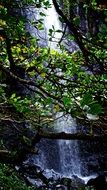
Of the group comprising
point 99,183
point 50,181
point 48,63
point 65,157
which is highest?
point 48,63

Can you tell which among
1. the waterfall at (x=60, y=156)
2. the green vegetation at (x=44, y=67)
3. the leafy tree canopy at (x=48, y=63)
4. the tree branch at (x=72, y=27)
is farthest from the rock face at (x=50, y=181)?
the tree branch at (x=72, y=27)

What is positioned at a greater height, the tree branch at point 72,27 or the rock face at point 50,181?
the tree branch at point 72,27

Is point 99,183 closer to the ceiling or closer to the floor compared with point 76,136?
closer to the floor

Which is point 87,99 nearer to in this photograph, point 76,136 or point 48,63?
point 76,136

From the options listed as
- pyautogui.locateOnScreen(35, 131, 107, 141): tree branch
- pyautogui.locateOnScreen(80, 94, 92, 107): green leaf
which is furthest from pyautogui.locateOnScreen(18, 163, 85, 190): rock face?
pyautogui.locateOnScreen(80, 94, 92, 107): green leaf

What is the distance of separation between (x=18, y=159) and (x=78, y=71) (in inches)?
62.7

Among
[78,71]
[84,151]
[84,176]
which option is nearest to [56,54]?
[78,71]

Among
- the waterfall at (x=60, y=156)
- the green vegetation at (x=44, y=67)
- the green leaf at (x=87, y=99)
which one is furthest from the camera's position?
the waterfall at (x=60, y=156)

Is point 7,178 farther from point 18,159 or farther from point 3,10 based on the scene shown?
point 3,10

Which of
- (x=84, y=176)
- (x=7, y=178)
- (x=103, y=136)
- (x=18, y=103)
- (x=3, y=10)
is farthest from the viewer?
(x=84, y=176)

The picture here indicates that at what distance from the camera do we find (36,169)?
1380 centimetres

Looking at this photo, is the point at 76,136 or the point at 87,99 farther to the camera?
the point at 76,136

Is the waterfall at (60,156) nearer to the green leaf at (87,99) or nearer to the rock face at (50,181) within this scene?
the rock face at (50,181)

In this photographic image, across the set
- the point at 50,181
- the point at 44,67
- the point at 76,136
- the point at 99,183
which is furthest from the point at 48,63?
the point at 99,183
